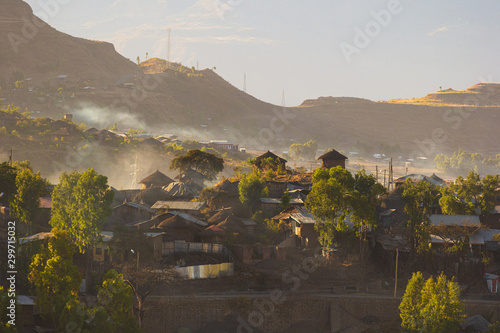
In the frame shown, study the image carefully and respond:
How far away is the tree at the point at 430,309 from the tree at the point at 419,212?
936cm

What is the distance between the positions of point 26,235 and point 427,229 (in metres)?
28.5

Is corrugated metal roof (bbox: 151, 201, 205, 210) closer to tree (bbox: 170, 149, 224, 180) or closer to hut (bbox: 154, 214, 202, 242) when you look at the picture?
hut (bbox: 154, 214, 202, 242)

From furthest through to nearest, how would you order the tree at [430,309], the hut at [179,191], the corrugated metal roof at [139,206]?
the hut at [179,191], the corrugated metal roof at [139,206], the tree at [430,309]

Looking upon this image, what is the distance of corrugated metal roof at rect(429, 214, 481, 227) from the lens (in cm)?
5078

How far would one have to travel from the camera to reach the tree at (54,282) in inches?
1309

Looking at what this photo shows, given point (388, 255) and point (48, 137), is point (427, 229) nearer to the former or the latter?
point (388, 255)

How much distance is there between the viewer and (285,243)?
48.9 m

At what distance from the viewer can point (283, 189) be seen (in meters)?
63.2

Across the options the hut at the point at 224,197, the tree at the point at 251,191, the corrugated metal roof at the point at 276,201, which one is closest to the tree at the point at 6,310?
the hut at the point at 224,197

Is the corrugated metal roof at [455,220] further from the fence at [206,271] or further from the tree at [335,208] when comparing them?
the fence at [206,271]

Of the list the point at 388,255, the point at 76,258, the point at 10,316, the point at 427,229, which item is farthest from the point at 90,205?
the point at 427,229

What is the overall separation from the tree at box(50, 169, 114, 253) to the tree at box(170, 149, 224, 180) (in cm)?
3172

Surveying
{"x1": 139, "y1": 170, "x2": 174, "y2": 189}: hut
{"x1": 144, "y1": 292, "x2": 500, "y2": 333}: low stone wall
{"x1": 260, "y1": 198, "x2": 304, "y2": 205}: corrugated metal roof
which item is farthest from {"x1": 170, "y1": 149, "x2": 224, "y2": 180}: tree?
{"x1": 144, "y1": 292, "x2": 500, "y2": 333}: low stone wall

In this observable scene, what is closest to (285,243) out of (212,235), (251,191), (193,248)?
(212,235)
